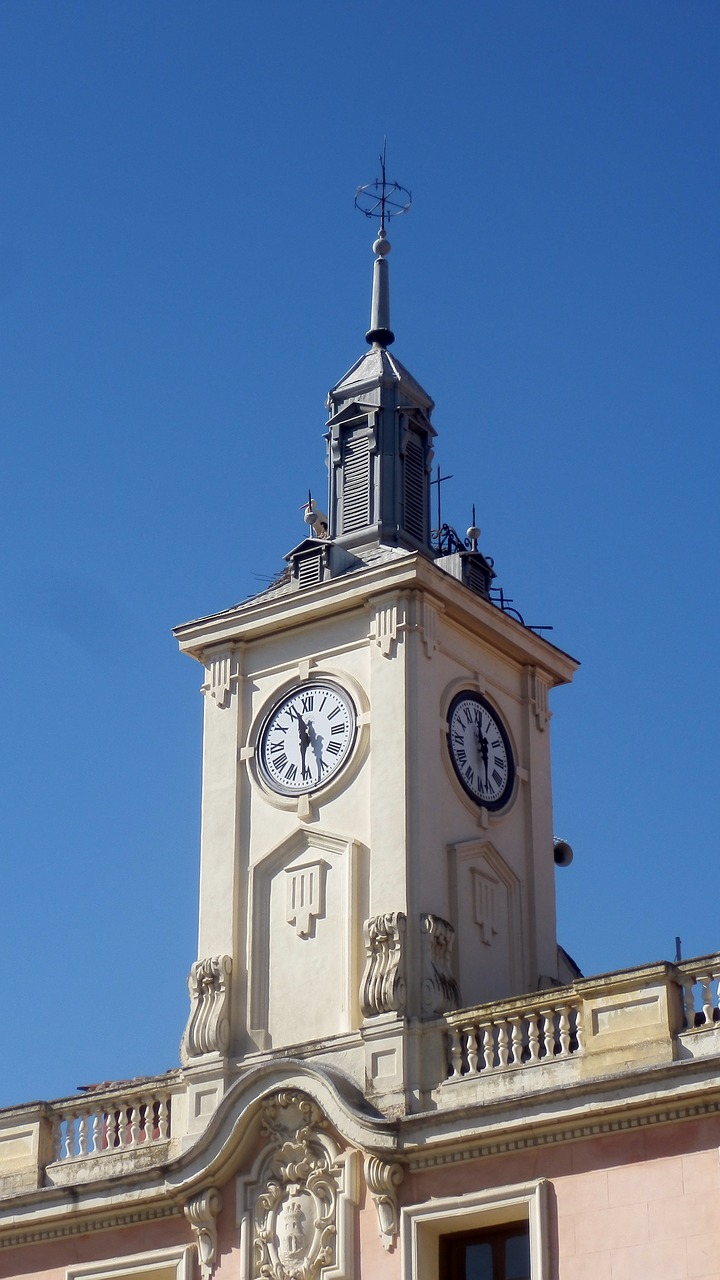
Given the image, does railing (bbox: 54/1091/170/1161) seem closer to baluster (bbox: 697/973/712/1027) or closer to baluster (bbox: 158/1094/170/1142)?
baluster (bbox: 158/1094/170/1142)

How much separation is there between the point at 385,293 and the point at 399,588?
17.5ft

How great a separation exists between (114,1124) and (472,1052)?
4.76 metres

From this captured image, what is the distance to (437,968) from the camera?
89.5ft

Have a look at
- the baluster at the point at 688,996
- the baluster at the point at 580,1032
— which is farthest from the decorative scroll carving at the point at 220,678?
the baluster at the point at 688,996

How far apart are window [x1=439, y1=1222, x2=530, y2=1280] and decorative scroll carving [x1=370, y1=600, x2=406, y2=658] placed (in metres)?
6.52

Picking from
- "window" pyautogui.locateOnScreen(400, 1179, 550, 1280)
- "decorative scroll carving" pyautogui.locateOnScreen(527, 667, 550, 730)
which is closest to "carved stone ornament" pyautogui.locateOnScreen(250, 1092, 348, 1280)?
"window" pyautogui.locateOnScreen(400, 1179, 550, 1280)

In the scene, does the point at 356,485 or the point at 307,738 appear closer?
the point at 307,738

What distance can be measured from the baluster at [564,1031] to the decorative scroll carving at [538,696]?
18.8 feet

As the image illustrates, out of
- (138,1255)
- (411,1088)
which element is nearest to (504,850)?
(411,1088)

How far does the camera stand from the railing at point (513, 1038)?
25.7 m

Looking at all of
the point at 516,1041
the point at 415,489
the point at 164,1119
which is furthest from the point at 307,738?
the point at 516,1041

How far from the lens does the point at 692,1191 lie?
24.0 metres

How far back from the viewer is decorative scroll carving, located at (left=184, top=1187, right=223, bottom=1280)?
1070 inches

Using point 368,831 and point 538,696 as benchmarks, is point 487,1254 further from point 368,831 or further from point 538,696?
point 538,696
